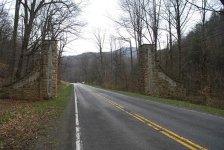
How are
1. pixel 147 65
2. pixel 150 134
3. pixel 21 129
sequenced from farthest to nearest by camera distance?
1. pixel 147 65
2. pixel 21 129
3. pixel 150 134

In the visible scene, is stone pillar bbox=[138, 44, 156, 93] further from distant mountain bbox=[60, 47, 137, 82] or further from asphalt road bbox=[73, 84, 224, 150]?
distant mountain bbox=[60, 47, 137, 82]

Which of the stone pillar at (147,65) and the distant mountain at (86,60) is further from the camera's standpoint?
the distant mountain at (86,60)

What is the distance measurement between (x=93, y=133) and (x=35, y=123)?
341 cm

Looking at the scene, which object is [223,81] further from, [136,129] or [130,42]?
[136,129]

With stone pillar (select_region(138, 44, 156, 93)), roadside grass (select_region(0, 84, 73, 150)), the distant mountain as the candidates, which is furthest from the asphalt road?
the distant mountain

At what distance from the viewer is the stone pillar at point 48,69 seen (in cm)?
2409

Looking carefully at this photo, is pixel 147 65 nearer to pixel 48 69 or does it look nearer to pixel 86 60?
pixel 48 69

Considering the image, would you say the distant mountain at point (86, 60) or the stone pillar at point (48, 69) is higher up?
the distant mountain at point (86, 60)

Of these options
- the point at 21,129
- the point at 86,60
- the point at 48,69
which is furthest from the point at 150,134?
the point at 86,60

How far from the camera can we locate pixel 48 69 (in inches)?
955

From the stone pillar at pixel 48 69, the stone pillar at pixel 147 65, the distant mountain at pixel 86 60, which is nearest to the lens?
the stone pillar at pixel 48 69

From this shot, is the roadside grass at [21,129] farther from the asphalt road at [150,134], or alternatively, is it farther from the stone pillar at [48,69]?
the stone pillar at [48,69]

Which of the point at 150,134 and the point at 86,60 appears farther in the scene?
the point at 86,60

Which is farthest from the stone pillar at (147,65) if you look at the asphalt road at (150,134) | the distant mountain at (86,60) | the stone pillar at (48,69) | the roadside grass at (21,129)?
the distant mountain at (86,60)
